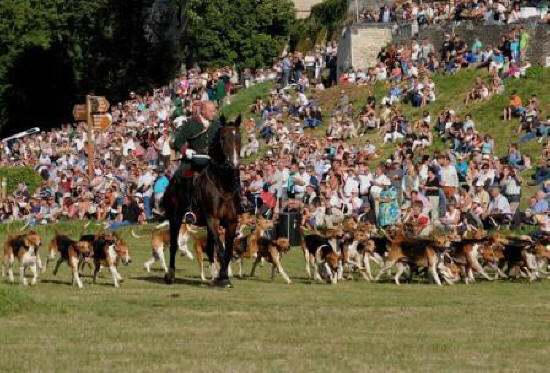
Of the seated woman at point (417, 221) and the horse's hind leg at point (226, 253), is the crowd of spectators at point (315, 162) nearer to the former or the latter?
the seated woman at point (417, 221)

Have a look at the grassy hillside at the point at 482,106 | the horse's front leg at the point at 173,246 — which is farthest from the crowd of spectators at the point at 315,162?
the horse's front leg at the point at 173,246

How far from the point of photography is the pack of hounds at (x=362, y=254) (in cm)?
2246

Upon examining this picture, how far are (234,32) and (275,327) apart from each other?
62.4 m

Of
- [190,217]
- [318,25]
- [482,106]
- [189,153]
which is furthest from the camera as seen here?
[318,25]

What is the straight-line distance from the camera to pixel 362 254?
24156 mm

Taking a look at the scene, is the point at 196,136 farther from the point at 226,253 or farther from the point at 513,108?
the point at 513,108

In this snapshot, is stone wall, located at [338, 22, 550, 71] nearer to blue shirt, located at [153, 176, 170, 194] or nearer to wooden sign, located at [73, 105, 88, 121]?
wooden sign, located at [73, 105, 88, 121]

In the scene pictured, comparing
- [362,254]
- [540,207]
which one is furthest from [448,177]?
[362,254]

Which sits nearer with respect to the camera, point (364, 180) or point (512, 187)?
point (512, 187)

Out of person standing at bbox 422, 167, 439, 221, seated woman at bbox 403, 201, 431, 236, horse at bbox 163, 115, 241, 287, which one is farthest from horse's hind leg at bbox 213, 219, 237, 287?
person standing at bbox 422, 167, 439, 221

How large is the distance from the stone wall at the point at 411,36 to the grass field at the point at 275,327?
71.5ft

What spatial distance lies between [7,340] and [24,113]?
215 feet

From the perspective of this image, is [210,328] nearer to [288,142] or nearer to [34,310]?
[34,310]

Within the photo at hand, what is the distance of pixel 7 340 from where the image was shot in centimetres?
1527
